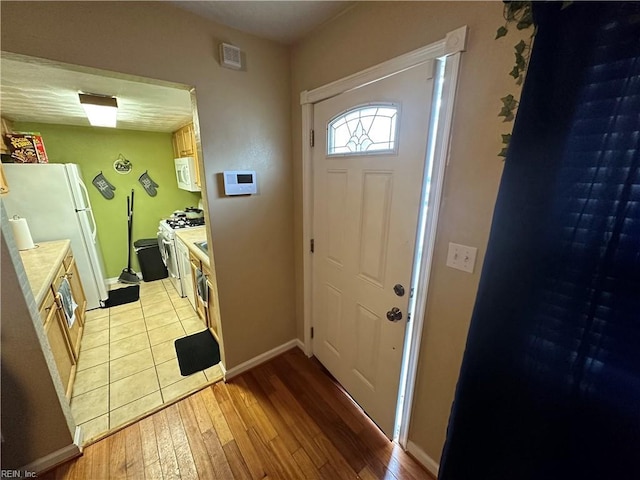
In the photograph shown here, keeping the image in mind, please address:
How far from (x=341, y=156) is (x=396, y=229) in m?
0.55

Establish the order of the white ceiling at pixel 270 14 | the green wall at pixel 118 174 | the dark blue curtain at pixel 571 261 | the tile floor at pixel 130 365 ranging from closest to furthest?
the dark blue curtain at pixel 571 261
the white ceiling at pixel 270 14
the tile floor at pixel 130 365
the green wall at pixel 118 174

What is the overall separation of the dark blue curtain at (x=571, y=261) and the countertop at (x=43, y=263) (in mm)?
2379

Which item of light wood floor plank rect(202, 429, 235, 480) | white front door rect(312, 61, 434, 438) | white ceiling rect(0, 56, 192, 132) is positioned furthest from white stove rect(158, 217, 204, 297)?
white front door rect(312, 61, 434, 438)

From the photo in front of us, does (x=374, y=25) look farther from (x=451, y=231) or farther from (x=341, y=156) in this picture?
(x=451, y=231)

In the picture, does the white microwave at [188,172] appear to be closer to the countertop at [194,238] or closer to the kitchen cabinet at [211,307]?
the countertop at [194,238]

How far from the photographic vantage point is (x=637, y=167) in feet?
2.06

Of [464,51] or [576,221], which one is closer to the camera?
[576,221]

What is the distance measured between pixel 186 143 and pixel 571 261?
3848 millimetres

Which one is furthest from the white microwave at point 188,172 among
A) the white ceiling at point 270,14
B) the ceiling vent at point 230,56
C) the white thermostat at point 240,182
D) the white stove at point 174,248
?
the white ceiling at point 270,14

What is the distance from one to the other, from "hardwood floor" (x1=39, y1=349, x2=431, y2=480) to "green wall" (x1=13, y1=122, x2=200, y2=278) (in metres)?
3.07

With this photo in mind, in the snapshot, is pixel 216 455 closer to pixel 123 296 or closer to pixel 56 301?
pixel 56 301

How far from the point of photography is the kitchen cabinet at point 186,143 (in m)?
3.08

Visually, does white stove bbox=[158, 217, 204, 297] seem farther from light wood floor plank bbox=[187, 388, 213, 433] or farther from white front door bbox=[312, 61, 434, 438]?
white front door bbox=[312, 61, 434, 438]

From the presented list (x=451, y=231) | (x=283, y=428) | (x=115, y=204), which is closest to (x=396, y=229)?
(x=451, y=231)
